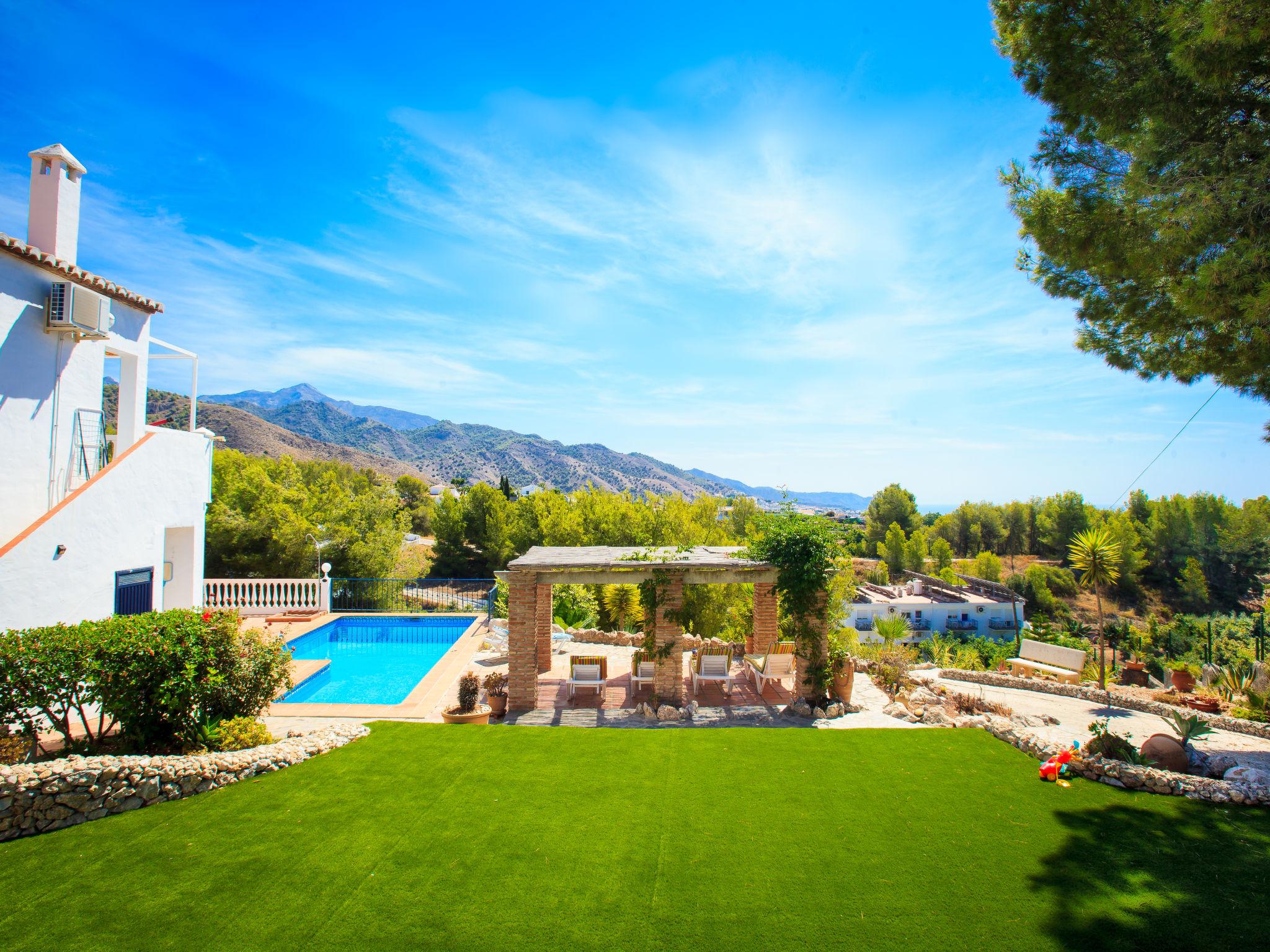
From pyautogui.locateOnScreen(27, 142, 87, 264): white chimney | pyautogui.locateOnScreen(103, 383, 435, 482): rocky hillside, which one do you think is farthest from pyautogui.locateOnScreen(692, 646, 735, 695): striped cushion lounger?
pyautogui.locateOnScreen(103, 383, 435, 482): rocky hillside

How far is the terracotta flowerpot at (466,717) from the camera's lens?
8547 mm

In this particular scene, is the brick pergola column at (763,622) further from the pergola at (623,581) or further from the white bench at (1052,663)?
the white bench at (1052,663)

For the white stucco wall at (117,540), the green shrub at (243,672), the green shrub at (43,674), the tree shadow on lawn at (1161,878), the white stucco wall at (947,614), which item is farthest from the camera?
the white stucco wall at (947,614)

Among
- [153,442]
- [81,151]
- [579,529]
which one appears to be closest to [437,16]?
[81,151]

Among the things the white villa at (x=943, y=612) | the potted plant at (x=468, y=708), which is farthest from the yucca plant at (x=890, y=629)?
the white villa at (x=943, y=612)

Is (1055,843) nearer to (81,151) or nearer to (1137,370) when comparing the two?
(1137,370)

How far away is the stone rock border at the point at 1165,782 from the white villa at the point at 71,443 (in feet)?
42.4

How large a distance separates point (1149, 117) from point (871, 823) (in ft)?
24.9

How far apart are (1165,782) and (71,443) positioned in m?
15.2

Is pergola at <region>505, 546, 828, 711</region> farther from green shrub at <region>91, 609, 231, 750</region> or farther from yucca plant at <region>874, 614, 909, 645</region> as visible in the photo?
yucca plant at <region>874, 614, 909, 645</region>

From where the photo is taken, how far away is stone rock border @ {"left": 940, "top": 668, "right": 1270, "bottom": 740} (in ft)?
30.6

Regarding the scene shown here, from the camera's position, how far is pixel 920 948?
154 inches

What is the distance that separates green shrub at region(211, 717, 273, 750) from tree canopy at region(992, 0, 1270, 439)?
10931 millimetres

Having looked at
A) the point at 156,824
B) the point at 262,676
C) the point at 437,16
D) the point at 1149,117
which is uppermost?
the point at 437,16
